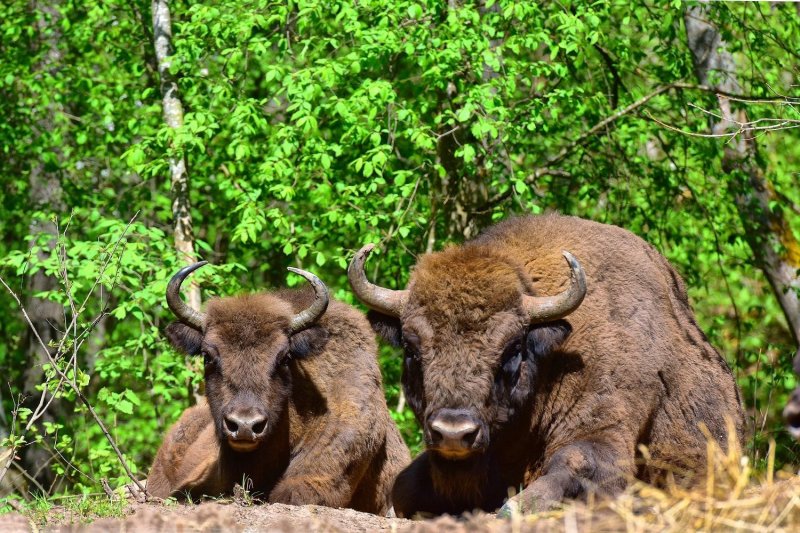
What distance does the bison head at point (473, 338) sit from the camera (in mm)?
7098

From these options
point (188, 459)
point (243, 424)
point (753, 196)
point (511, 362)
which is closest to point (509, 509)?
point (511, 362)

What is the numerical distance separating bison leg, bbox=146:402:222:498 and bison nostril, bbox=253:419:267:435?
782mm

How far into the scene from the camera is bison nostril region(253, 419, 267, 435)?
8586 mm

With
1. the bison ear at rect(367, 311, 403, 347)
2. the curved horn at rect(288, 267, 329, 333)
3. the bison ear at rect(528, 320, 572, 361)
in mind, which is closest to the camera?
the bison ear at rect(528, 320, 572, 361)

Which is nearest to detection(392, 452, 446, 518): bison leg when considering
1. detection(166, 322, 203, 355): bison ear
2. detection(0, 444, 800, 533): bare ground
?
detection(0, 444, 800, 533): bare ground

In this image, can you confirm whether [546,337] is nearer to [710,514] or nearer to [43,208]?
[710,514]

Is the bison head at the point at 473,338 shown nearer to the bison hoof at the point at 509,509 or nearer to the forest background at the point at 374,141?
the bison hoof at the point at 509,509

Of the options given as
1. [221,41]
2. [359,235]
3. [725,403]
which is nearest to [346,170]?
[359,235]

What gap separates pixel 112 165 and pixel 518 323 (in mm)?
8548

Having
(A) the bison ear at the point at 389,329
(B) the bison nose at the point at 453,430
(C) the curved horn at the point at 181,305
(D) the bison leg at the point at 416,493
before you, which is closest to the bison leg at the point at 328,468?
(D) the bison leg at the point at 416,493

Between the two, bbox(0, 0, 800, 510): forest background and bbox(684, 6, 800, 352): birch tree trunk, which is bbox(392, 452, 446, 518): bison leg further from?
bbox(684, 6, 800, 352): birch tree trunk

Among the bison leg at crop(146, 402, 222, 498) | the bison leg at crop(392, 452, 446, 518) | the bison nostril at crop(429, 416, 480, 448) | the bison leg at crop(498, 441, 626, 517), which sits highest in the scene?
the bison nostril at crop(429, 416, 480, 448)

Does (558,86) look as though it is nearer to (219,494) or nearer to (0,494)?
(219,494)

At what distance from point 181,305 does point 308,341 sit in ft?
3.64
